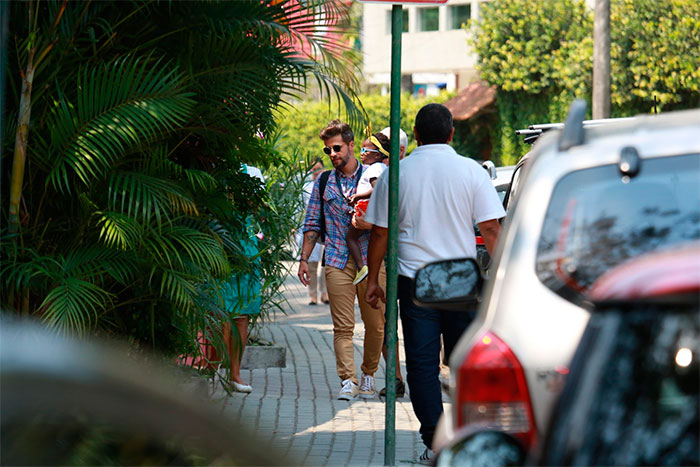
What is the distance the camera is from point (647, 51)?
92.5 ft

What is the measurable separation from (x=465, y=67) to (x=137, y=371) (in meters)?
49.4

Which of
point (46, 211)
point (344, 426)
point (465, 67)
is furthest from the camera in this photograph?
point (465, 67)

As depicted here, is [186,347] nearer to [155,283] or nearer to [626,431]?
[155,283]

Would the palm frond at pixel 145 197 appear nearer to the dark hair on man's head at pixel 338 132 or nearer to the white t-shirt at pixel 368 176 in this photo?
the white t-shirt at pixel 368 176

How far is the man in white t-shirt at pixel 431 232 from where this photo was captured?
6.25m

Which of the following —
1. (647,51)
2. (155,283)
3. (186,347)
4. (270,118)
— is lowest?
(186,347)

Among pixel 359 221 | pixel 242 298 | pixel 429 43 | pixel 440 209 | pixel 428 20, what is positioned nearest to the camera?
pixel 440 209

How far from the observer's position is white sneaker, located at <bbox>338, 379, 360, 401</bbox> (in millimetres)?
8734

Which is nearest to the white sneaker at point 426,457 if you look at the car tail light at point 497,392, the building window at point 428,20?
the car tail light at point 497,392

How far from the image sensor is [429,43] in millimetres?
51438

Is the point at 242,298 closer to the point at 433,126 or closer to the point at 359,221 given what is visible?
the point at 359,221

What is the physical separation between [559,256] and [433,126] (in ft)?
11.2

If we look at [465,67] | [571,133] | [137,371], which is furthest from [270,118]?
[465,67]

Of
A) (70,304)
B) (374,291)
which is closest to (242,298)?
(374,291)
